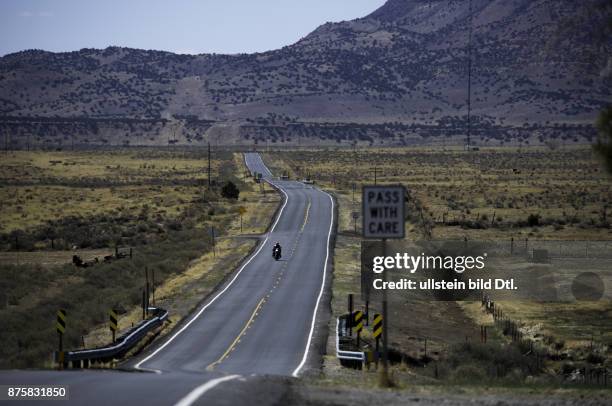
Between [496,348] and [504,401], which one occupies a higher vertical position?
[504,401]

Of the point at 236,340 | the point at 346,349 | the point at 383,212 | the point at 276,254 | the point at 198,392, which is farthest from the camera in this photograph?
the point at 276,254

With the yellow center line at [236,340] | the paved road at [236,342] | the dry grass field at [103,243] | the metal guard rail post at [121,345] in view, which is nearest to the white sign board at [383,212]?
the paved road at [236,342]

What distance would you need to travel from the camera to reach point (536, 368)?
28141mm

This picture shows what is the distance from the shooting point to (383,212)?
56.6ft

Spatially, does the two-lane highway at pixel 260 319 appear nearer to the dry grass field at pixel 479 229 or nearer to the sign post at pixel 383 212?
the dry grass field at pixel 479 229

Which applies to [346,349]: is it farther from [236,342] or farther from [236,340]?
[236,340]

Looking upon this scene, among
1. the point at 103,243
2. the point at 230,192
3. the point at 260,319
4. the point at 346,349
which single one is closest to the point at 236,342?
the point at 346,349

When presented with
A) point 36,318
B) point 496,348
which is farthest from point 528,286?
point 36,318

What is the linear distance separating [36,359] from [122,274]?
69.0ft

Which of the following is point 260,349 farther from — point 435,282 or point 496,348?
point 435,282

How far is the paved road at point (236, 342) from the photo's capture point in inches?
628

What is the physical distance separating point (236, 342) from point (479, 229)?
38.9 metres

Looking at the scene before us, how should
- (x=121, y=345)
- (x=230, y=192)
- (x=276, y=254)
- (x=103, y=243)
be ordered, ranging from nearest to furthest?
(x=121, y=345)
(x=276, y=254)
(x=103, y=243)
(x=230, y=192)

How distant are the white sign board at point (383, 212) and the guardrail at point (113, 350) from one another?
11076 millimetres
